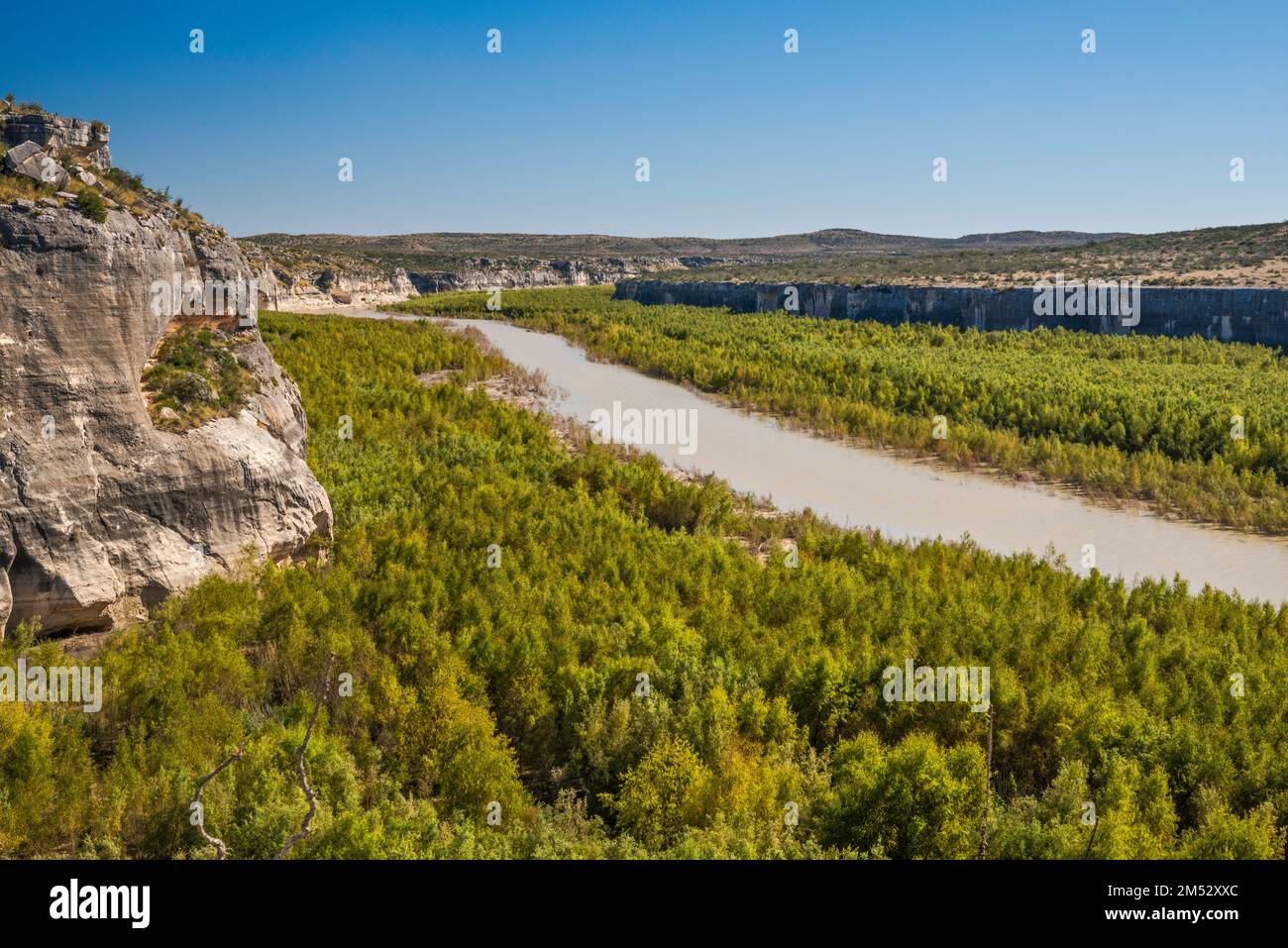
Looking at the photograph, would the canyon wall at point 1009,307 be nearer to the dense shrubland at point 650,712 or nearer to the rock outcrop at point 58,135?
the dense shrubland at point 650,712

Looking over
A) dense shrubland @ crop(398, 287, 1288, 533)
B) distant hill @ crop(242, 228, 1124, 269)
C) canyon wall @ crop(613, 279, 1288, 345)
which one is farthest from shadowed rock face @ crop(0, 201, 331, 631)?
distant hill @ crop(242, 228, 1124, 269)

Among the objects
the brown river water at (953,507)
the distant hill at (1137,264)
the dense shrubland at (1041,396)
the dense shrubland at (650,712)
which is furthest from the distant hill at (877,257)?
the dense shrubland at (650,712)

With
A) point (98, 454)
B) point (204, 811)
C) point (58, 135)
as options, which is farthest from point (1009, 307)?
point (204, 811)

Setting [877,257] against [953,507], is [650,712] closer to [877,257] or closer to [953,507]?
[953,507]

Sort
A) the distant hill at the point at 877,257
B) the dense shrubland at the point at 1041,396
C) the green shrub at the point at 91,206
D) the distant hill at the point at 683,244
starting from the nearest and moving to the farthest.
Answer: the green shrub at the point at 91,206, the dense shrubland at the point at 1041,396, the distant hill at the point at 877,257, the distant hill at the point at 683,244

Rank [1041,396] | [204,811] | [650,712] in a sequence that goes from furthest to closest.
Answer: [1041,396]
[650,712]
[204,811]

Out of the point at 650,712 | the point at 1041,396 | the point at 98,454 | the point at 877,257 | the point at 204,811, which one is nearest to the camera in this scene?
the point at 204,811
